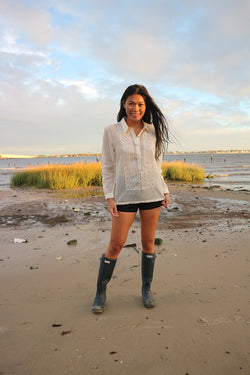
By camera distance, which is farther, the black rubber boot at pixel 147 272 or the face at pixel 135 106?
the black rubber boot at pixel 147 272

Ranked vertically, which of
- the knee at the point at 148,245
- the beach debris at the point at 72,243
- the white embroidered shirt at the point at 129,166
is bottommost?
the beach debris at the point at 72,243

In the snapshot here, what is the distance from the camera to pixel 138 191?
7.09 feet

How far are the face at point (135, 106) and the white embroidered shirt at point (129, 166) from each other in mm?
87

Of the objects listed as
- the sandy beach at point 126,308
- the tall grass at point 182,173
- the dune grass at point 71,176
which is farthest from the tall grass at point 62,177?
the sandy beach at point 126,308

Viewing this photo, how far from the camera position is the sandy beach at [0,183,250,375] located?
1.65 metres

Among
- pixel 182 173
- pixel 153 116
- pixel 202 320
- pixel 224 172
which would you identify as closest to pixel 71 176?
pixel 182 173

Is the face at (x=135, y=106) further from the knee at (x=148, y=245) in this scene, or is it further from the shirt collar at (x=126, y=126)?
the knee at (x=148, y=245)

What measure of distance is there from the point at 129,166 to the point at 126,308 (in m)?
1.20

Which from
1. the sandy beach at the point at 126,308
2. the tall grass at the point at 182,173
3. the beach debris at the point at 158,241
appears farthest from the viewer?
the tall grass at the point at 182,173

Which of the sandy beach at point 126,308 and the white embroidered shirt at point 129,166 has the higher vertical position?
the white embroidered shirt at point 129,166

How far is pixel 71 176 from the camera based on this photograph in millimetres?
12188

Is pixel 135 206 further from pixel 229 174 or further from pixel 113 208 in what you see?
pixel 229 174

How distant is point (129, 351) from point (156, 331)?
281mm

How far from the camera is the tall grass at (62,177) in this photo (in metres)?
11.8
